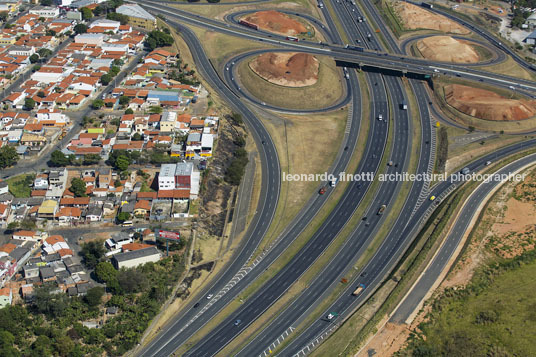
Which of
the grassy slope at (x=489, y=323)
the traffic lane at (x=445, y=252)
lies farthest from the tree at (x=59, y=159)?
the grassy slope at (x=489, y=323)

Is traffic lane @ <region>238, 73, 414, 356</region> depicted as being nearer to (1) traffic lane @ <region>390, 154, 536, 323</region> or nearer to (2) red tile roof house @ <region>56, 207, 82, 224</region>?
(1) traffic lane @ <region>390, 154, 536, 323</region>

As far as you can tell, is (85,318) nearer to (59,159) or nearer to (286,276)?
(286,276)

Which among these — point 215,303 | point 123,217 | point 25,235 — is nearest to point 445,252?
point 215,303

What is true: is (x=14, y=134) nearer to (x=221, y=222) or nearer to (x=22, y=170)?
(x=22, y=170)

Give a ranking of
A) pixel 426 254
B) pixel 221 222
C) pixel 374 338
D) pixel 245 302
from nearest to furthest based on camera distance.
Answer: pixel 374 338, pixel 245 302, pixel 426 254, pixel 221 222

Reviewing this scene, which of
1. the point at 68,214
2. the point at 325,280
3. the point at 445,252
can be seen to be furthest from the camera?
the point at 68,214

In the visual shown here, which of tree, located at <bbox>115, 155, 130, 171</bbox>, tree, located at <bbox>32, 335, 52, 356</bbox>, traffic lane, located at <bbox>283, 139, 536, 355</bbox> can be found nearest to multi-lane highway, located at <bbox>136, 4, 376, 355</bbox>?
tree, located at <bbox>32, 335, 52, 356</bbox>

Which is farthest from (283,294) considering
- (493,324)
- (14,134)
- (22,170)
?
(14,134)
